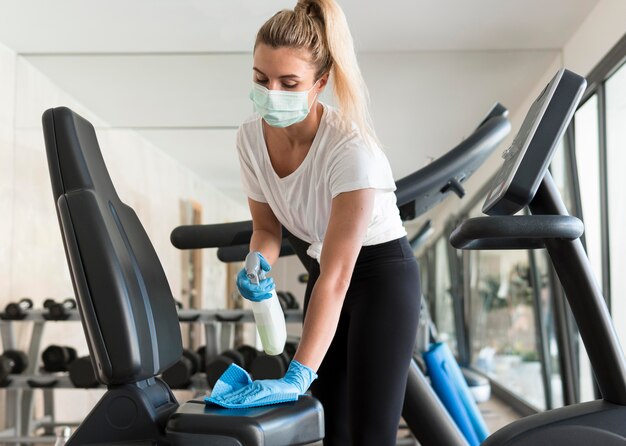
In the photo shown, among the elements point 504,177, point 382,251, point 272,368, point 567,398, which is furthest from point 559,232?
point 567,398

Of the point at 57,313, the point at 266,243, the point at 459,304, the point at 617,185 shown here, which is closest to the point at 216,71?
the point at 57,313

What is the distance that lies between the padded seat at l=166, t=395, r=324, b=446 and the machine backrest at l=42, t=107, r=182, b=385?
80 mm

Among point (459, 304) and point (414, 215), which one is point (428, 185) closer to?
point (414, 215)

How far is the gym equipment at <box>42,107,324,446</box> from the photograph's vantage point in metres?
0.89

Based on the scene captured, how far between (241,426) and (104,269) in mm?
244

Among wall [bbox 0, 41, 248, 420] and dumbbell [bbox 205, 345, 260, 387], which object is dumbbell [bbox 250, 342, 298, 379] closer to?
dumbbell [bbox 205, 345, 260, 387]

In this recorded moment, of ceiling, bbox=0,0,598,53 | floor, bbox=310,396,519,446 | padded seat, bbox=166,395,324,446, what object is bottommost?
floor, bbox=310,396,519,446

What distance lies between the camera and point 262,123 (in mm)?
1354

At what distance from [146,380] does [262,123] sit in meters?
0.55

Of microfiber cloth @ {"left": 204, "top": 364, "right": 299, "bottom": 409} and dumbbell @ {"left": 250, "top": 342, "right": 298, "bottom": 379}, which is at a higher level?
microfiber cloth @ {"left": 204, "top": 364, "right": 299, "bottom": 409}

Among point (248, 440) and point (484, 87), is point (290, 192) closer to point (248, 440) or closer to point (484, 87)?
point (248, 440)

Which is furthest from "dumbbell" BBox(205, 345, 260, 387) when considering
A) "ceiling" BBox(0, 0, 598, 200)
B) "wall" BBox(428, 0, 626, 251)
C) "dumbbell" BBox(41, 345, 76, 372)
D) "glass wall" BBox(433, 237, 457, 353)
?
"glass wall" BBox(433, 237, 457, 353)

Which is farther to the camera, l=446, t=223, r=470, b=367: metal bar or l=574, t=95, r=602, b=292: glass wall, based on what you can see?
l=446, t=223, r=470, b=367: metal bar

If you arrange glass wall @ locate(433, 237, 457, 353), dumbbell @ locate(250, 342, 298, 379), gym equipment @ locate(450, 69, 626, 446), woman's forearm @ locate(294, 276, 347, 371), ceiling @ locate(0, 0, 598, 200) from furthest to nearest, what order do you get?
glass wall @ locate(433, 237, 457, 353)
ceiling @ locate(0, 0, 598, 200)
dumbbell @ locate(250, 342, 298, 379)
woman's forearm @ locate(294, 276, 347, 371)
gym equipment @ locate(450, 69, 626, 446)
